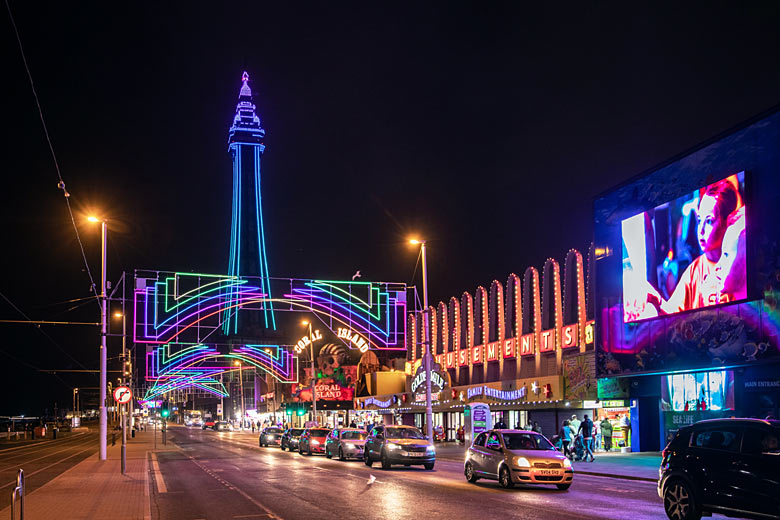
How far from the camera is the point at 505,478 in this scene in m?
20.6

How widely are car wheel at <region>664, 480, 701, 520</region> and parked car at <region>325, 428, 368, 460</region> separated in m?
21.6

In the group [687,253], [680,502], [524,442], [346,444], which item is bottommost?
[346,444]

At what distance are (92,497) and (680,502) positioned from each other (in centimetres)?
1285

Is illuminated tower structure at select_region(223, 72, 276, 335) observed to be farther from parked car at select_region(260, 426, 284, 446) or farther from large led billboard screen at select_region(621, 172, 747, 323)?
large led billboard screen at select_region(621, 172, 747, 323)

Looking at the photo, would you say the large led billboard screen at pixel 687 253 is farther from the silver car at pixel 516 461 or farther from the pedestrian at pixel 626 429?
the silver car at pixel 516 461

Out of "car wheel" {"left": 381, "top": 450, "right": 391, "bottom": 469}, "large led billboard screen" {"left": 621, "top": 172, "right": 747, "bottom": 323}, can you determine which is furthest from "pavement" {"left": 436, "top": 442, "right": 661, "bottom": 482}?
"car wheel" {"left": 381, "top": 450, "right": 391, "bottom": 469}

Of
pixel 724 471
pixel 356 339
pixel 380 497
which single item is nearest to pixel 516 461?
pixel 380 497

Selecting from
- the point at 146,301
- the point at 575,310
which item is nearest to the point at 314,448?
the point at 146,301

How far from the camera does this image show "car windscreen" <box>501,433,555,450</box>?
21219 mm

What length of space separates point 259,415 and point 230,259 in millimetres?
40794

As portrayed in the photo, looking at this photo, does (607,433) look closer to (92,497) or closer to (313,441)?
(313,441)

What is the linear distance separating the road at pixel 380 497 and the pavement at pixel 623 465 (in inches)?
29.1

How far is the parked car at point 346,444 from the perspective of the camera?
34969mm

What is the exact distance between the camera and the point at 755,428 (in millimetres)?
13016
